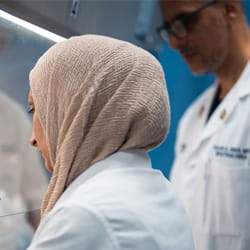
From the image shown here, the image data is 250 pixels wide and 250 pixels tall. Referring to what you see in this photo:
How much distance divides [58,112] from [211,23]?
3.88 feet

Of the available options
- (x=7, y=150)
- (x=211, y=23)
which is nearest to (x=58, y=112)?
(x=7, y=150)

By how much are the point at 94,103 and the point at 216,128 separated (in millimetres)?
1002

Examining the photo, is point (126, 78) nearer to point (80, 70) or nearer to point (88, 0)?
point (80, 70)

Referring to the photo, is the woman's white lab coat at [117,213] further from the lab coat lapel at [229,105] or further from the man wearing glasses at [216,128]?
the lab coat lapel at [229,105]

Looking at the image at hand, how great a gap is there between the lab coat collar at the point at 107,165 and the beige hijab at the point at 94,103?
1 cm

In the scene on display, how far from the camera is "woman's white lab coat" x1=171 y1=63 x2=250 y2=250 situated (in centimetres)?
151

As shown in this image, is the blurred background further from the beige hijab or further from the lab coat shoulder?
the lab coat shoulder

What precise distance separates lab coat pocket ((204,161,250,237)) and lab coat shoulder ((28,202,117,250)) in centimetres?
94

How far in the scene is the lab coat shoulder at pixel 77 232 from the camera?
0.66 meters

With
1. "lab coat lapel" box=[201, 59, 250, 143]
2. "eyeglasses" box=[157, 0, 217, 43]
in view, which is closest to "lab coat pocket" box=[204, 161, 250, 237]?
"lab coat lapel" box=[201, 59, 250, 143]

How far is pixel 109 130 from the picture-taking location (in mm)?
795

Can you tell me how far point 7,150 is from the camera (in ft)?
3.20

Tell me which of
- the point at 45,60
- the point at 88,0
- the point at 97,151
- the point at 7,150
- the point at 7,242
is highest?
the point at 88,0

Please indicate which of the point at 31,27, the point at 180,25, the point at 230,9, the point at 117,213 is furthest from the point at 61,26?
the point at 230,9
